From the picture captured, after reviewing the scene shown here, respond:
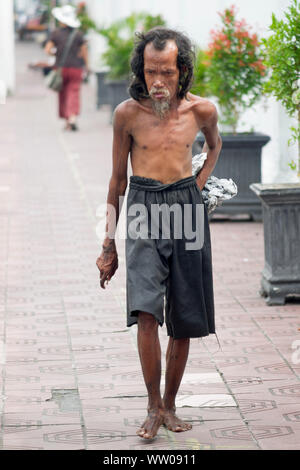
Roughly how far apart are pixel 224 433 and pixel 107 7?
2486 centimetres

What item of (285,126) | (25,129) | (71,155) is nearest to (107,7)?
(25,129)

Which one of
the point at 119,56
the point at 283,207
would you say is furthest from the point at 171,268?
the point at 119,56

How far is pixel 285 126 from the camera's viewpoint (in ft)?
37.6

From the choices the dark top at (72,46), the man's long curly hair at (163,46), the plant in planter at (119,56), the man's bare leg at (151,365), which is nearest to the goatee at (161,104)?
the man's long curly hair at (163,46)

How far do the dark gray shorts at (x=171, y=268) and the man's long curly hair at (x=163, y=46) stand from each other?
0.39 m

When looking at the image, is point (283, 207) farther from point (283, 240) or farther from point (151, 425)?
point (151, 425)

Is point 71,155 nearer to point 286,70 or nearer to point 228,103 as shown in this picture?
point 228,103

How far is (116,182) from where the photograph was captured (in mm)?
4934

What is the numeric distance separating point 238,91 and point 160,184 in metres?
6.02

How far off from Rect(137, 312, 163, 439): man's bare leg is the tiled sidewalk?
0.07 m

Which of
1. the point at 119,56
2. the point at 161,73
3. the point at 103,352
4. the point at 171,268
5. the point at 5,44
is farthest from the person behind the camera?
the point at 5,44

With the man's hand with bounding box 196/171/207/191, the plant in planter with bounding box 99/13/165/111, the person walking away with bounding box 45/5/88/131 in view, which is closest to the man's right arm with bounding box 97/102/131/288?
the man's hand with bounding box 196/171/207/191

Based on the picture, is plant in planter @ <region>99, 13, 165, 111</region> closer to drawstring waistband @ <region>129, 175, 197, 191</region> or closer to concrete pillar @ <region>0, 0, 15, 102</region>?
concrete pillar @ <region>0, 0, 15, 102</region>

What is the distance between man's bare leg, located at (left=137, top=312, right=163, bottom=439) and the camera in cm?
474
